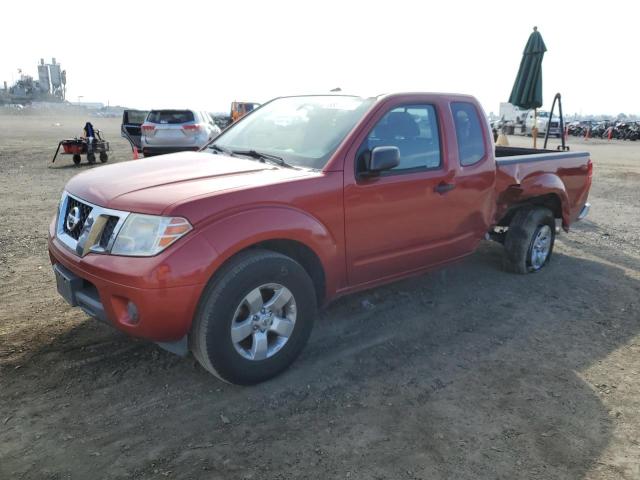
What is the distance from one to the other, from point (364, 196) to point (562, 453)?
75.8 inches

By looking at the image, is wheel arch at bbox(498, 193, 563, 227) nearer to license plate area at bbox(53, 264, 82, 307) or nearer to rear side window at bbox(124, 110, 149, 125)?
license plate area at bbox(53, 264, 82, 307)

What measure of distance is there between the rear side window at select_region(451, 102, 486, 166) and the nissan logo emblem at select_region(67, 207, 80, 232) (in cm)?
292

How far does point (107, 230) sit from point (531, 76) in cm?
921

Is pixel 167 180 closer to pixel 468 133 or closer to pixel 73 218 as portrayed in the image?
pixel 73 218

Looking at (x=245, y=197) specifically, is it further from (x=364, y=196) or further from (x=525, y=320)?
(x=525, y=320)

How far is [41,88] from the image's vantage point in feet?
431

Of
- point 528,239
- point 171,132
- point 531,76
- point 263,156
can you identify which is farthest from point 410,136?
point 171,132

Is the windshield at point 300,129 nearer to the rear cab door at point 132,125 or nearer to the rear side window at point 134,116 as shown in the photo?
the rear cab door at point 132,125

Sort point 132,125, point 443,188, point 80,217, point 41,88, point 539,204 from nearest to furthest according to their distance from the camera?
point 80,217, point 443,188, point 539,204, point 132,125, point 41,88

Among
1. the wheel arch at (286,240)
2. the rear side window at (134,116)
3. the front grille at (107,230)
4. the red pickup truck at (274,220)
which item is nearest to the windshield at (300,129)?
the red pickup truck at (274,220)

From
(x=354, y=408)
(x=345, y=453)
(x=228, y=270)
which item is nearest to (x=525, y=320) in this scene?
(x=354, y=408)

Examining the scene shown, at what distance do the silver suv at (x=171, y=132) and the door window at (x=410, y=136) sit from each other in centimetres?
988

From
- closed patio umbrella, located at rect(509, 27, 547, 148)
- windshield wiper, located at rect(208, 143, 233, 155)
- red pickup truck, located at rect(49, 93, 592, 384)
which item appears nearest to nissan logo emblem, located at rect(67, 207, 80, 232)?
red pickup truck, located at rect(49, 93, 592, 384)

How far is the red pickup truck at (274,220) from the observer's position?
110 inches
